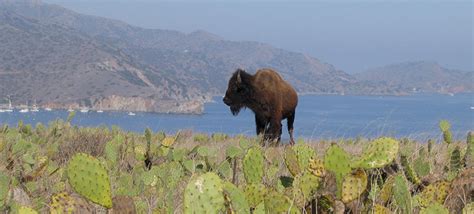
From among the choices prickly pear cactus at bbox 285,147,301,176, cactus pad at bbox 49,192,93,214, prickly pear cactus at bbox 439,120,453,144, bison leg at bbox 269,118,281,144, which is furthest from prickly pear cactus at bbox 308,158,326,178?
bison leg at bbox 269,118,281,144

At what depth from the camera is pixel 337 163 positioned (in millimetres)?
3914

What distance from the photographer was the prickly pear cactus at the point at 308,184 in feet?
12.5

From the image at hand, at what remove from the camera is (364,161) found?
13.5 feet

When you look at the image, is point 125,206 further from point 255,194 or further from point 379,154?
point 379,154

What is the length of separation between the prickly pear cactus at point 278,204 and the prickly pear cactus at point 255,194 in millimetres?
178

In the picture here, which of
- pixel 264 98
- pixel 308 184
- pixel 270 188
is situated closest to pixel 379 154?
pixel 308 184

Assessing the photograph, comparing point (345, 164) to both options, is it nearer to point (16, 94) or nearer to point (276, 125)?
point (276, 125)

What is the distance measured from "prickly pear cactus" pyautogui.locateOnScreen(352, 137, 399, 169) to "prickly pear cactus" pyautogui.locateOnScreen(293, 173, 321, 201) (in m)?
0.38

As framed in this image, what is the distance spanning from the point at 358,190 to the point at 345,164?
0.29 m

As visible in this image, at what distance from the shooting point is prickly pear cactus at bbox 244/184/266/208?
3.69m

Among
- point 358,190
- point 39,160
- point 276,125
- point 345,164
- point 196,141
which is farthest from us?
point 276,125

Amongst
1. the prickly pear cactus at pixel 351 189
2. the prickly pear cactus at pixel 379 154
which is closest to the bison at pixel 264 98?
the prickly pear cactus at pixel 379 154

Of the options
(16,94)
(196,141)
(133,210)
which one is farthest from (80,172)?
(16,94)

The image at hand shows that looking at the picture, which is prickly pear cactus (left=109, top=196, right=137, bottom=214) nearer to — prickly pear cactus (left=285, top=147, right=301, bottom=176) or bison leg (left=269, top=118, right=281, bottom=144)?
prickly pear cactus (left=285, top=147, right=301, bottom=176)
